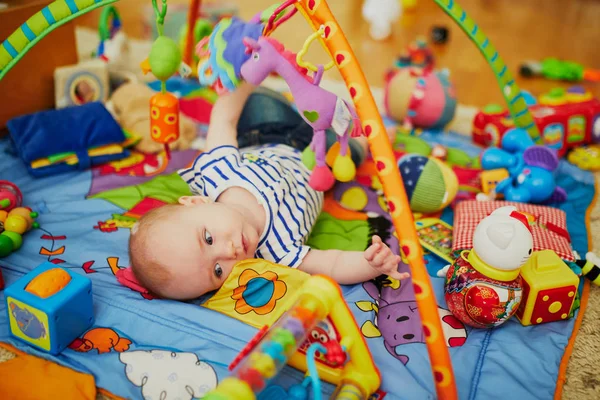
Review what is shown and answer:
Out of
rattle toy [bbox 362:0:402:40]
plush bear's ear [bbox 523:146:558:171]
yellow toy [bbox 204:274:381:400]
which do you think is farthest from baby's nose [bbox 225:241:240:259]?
rattle toy [bbox 362:0:402:40]

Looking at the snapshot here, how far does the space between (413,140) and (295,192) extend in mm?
580

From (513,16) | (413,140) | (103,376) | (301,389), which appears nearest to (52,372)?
(103,376)

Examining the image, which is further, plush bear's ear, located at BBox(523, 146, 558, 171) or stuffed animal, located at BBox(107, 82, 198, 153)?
stuffed animal, located at BBox(107, 82, 198, 153)

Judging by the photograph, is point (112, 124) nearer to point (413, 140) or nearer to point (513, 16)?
point (413, 140)

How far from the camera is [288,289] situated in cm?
96

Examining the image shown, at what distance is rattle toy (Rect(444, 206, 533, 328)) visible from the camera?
33.9 inches

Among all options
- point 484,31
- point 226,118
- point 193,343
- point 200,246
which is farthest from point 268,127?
point 484,31

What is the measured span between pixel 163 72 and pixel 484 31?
228 centimetres

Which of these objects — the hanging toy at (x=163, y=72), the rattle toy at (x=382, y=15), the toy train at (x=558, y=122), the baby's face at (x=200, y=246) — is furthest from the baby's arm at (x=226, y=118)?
the rattle toy at (x=382, y=15)

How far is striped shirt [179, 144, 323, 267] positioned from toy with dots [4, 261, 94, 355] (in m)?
0.32

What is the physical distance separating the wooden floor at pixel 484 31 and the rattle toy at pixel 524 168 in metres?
0.73

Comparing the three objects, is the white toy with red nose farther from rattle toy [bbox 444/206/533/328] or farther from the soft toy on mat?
the soft toy on mat

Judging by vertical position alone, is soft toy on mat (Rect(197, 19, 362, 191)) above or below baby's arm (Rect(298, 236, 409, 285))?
above

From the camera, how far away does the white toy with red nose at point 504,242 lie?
855 mm
